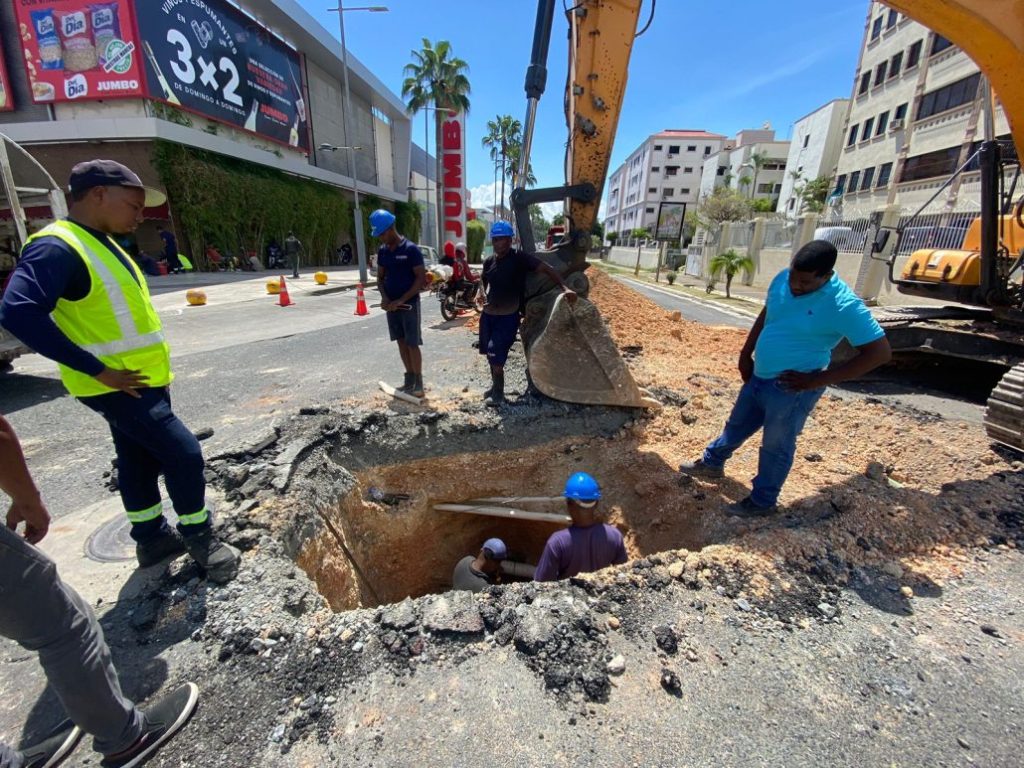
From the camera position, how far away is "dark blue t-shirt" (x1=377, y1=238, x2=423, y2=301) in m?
4.56

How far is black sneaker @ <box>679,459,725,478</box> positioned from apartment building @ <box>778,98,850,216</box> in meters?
40.1

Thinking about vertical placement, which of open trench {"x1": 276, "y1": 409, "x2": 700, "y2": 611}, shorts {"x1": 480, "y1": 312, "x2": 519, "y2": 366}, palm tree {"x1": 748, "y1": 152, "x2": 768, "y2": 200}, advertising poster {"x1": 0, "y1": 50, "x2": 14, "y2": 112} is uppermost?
palm tree {"x1": 748, "y1": 152, "x2": 768, "y2": 200}

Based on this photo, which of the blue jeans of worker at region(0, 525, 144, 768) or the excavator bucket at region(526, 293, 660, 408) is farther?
the excavator bucket at region(526, 293, 660, 408)

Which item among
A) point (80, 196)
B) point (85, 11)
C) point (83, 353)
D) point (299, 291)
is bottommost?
point (299, 291)

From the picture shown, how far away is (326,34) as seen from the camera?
26.5 m

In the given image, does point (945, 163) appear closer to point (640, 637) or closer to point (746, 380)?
point (746, 380)

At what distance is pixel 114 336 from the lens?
1998mm

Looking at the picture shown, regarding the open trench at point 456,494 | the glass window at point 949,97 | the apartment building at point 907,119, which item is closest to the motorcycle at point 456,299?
the open trench at point 456,494

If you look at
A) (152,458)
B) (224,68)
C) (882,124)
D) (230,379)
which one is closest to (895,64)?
(882,124)

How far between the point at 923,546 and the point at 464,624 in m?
2.69

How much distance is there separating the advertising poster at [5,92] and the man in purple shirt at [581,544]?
1013 inches

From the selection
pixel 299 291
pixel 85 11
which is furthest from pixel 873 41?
pixel 85 11

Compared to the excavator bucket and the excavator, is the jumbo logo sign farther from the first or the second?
the excavator bucket

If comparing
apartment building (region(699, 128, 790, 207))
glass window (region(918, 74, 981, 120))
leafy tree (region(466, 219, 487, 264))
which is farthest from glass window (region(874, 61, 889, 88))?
leafy tree (region(466, 219, 487, 264))
